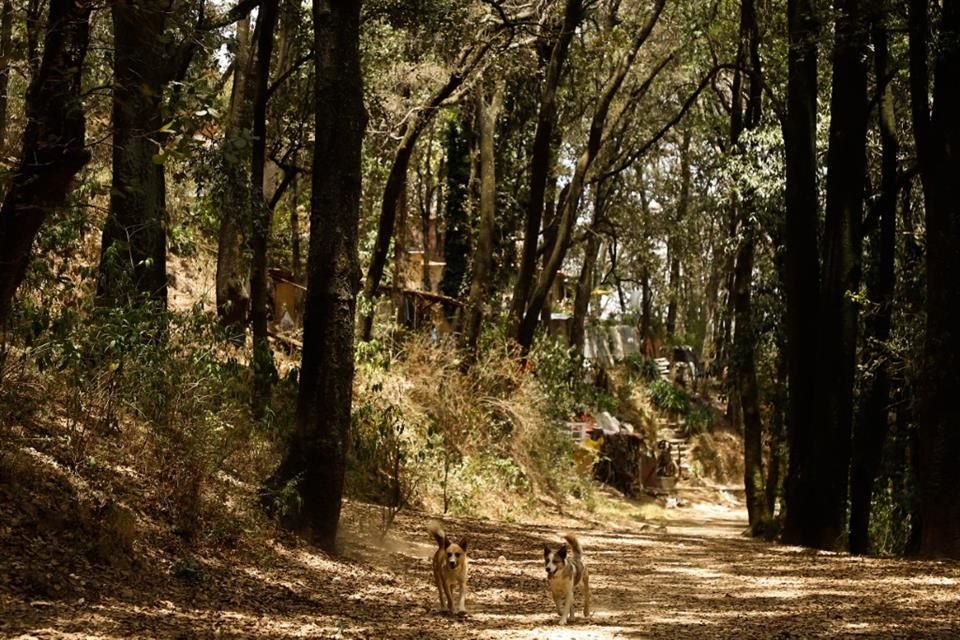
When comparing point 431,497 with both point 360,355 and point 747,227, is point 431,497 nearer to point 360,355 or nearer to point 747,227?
point 360,355

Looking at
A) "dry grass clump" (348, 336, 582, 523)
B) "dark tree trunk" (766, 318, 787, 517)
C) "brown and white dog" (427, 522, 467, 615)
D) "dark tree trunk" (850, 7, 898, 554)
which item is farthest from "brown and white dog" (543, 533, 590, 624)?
"dark tree trunk" (766, 318, 787, 517)

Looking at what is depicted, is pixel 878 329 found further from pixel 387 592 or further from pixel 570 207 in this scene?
pixel 387 592

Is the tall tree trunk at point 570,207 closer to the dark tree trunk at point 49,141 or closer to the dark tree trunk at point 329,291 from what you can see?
the dark tree trunk at point 329,291

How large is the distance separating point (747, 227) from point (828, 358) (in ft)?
24.0

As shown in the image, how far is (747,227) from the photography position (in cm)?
2508

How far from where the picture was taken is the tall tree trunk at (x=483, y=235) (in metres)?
23.8

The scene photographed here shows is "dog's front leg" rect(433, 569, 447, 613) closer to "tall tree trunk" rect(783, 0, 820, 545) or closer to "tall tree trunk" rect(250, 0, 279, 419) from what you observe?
"tall tree trunk" rect(250, 0, 279, 419)

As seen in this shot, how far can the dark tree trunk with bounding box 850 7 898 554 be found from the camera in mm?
19188

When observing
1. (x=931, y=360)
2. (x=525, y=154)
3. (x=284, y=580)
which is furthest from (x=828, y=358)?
(x=525, y=154)

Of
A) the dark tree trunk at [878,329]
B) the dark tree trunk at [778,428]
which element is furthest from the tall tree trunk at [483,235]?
the dark tree trunk at [878,329]

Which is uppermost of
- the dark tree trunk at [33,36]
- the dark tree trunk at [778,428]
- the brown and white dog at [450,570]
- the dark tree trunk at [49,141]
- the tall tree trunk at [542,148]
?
the tall tree trunk at [542,148]

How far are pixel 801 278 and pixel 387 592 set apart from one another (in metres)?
10.6

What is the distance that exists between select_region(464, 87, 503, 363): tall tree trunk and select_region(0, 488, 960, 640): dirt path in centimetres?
776

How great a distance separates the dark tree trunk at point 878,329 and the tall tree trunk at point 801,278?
996mm
